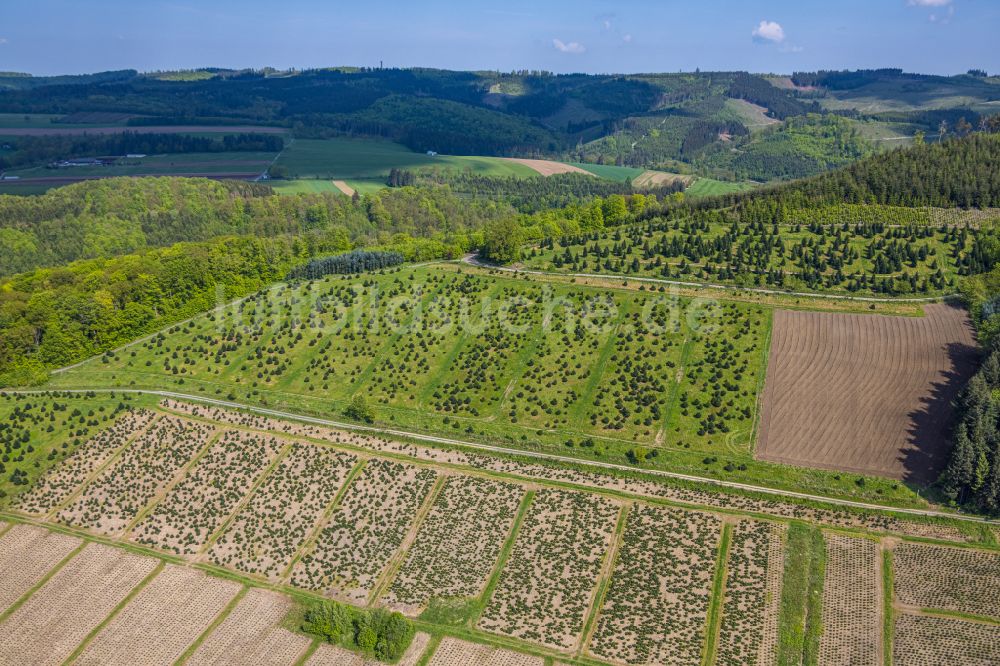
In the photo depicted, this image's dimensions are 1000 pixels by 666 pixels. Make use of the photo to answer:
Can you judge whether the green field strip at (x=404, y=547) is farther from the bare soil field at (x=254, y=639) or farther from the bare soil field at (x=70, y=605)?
the bare soil field at (x=70, y=605)

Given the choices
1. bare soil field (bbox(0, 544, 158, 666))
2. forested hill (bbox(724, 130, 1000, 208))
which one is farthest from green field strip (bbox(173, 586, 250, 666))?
forested hill (bbox(724, 130, 1000, 208))

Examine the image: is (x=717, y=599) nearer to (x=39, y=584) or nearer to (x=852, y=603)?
(x=852, y=603)

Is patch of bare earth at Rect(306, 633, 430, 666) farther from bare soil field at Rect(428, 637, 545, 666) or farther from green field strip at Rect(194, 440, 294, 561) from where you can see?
green field strip at Rect(194, 440, 294, 561)

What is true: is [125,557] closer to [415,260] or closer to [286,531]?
[286,531]

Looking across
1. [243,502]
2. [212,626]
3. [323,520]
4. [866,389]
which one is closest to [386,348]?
[243,502]

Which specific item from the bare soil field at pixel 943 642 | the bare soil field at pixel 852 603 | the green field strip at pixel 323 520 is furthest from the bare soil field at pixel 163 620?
the bare soil field at pixel 943 642

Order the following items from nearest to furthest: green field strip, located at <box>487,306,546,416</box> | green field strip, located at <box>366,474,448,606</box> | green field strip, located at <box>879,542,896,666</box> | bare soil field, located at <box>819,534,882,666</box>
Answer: green field strip, located at <box>879,542,896,666</box> < bare soil field, located at <box>819,534,882,666</box> < green field strip, located at <box>366,474,448,606</box> < green field strip, located at <box>487,306,546,416</box>
